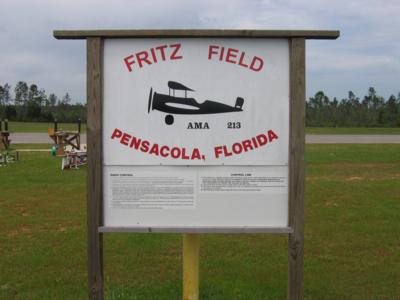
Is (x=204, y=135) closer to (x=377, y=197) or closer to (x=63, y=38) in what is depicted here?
(x=63, y=38)

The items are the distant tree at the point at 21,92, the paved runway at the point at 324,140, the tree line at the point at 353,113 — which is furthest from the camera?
the distant tree at the point at 21,92

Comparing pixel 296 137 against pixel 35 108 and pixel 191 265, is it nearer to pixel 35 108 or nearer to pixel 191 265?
pixel 191 265

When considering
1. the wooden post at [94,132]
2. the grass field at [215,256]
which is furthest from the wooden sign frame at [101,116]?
the grass field at [215,256]

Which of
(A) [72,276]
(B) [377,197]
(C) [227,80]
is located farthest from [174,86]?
(B) [377,197]

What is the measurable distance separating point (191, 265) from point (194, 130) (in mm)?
1209

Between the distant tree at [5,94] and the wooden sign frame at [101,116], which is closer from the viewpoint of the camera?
the wooden sign frame at [101,116]

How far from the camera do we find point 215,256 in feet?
20.6

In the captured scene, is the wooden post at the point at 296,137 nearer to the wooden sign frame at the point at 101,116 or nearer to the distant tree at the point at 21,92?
the wooden sign frame at the point at 101,116

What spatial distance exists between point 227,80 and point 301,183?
948mm

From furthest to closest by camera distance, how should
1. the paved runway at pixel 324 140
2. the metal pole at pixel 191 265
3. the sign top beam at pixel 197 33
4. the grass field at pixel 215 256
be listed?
1. the paved runway at pixel 324 140
2. the grass field at pixel 215 256
3. the metal pole at pixel 191 265
4. the sign top beam at pixel 197 33

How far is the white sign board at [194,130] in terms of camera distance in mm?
3645

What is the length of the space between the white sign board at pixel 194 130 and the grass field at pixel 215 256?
1.50 metres

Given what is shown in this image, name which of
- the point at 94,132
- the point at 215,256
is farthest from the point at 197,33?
the point at 215,256

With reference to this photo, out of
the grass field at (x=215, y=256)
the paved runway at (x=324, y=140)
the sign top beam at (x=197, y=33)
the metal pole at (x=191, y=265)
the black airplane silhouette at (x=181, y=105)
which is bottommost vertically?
the grass field at (x=215, y=256)
